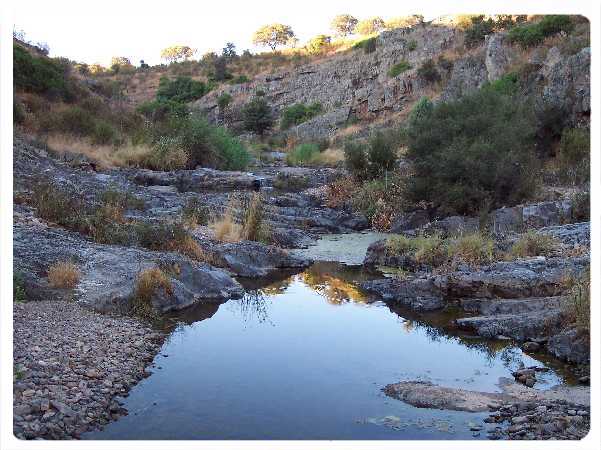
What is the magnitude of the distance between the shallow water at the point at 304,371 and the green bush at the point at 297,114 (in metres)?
31.5

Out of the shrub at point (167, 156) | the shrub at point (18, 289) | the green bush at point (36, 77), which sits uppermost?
the green bush at point (36, 77)

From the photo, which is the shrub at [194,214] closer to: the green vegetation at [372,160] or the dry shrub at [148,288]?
the dry shrub at [148,288]

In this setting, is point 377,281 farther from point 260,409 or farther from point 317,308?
point 260,409

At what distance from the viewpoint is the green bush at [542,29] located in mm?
25641

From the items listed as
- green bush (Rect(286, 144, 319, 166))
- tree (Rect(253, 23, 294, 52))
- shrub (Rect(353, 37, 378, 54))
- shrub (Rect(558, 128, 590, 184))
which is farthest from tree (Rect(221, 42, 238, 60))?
shrub (Rect(558, 128, 590, 184))

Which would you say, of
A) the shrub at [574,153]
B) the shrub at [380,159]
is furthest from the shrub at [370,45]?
the shrub at [574,153]

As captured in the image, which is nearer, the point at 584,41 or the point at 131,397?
the point at 131,397

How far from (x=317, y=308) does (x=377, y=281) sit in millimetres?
1545

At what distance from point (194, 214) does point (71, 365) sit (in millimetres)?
7444

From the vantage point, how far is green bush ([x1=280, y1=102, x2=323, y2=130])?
1544 inches

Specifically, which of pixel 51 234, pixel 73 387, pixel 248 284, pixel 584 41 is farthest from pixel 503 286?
pixel 584 41

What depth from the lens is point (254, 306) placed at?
26.2 feet

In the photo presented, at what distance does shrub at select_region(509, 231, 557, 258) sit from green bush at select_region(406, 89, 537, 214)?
3.61 metres

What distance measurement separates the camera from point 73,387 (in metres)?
4.61
